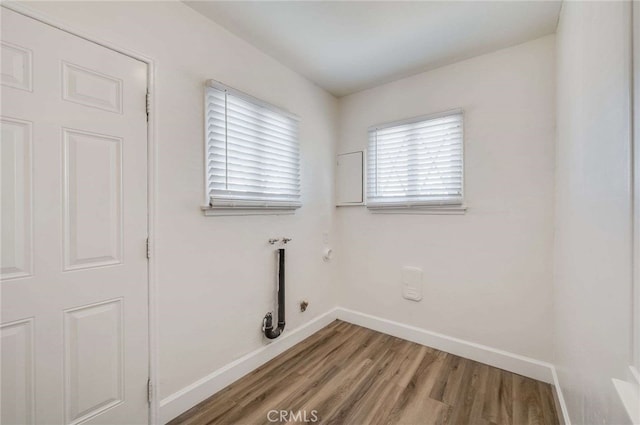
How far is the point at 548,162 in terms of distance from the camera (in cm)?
190

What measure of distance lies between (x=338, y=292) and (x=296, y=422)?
155 centimetres

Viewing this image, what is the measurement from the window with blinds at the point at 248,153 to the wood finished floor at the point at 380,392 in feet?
4.30

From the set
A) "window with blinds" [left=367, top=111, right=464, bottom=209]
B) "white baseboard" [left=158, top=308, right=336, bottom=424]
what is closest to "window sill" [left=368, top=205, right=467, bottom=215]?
"window with blinds" [left=367, top=111, right=464, bottom=209]

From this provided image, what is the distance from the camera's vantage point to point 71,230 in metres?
1.22

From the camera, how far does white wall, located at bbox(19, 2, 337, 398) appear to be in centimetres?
148

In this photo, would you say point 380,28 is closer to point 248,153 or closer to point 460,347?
point 248,153

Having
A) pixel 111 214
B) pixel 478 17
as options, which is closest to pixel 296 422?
pixel 111 214

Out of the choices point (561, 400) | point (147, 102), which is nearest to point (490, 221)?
point (561, 400)

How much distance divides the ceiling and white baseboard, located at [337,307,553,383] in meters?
2.44

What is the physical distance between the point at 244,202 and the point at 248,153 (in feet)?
1.28

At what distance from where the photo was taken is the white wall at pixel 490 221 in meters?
1.93

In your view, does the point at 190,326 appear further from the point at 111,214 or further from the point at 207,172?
the point at 207,172

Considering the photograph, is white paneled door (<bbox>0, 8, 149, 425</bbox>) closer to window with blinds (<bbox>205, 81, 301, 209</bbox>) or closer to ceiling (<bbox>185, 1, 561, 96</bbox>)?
window with blinds (<bbox>205, 81, 301, 209</bbox>)
